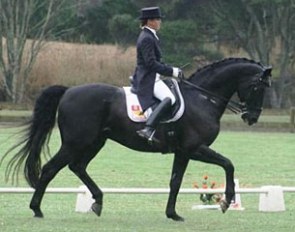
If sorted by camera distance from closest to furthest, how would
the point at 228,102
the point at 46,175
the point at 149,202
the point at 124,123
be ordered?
the point at 124,123 → the point at 46,175 → the point at 228,102 → the point at 149,202

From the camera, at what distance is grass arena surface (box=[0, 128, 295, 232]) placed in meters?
9.72

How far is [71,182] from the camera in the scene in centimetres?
1627

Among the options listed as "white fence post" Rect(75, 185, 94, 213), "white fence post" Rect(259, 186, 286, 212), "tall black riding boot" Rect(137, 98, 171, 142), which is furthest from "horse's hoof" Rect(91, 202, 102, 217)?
"white fence post" Rect(259, 186, 286, 212)

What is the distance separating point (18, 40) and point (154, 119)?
35172mm

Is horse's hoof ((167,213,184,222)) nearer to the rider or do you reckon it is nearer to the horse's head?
the rider

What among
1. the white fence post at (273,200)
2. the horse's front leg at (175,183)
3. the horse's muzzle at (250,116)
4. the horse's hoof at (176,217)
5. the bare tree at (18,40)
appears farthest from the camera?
the bare tree at (18,40)

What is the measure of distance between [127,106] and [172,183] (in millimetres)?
1022

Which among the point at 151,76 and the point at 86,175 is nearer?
Answer: the point at 151,76

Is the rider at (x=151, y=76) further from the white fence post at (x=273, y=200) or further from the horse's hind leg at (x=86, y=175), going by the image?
the white fence post at (x=273, y=200)

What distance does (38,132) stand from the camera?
10.6m

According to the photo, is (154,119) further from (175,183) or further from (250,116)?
(250,116)

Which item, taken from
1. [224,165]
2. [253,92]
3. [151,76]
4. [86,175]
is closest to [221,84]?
[253,92]

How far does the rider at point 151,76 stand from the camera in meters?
10.0

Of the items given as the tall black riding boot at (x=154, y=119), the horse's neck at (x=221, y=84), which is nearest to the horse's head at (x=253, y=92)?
the horse's neck at (x=221, y=84)
